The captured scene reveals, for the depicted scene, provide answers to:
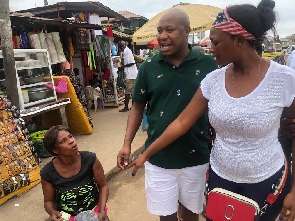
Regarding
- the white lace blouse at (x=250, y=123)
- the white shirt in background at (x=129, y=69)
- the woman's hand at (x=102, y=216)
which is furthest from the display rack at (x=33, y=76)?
the white lace blouse at (x=250, y=123)

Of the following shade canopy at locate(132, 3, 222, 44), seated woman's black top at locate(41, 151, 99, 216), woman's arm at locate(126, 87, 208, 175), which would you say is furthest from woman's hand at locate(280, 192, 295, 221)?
shade canopy at locate(132, 3, 222, 44)

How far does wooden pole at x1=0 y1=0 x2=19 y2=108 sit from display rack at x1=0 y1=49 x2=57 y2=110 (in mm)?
166

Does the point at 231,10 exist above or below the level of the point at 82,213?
above

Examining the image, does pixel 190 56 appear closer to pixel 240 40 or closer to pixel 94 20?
pixel 240 40

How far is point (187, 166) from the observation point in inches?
81.3

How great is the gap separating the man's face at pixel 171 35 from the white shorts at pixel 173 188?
81 centimetres

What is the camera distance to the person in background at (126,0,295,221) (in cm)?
143

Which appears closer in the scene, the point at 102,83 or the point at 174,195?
the point at 174,195

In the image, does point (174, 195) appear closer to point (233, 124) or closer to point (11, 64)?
point (233, 124)

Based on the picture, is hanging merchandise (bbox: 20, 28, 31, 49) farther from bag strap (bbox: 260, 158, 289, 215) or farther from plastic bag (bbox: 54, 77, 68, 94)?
bag strap (bbox: 260, 158, 289, 215)

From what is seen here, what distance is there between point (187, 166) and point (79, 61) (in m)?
6.96

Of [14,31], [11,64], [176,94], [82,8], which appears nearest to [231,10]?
[176,94]

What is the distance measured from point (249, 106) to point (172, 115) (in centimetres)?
64

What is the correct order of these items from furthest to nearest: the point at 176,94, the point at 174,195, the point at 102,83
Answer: the point at 102,83 → the point at 174,195 → the point at 176,94
